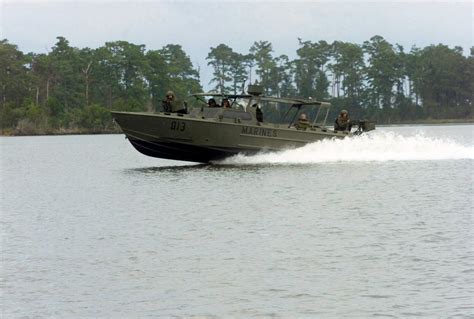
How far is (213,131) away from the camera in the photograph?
37.3 metres

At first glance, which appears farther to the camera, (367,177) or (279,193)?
(367,177)

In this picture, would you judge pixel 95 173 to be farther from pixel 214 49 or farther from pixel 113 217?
pixel 214 49

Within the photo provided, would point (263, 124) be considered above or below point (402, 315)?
above

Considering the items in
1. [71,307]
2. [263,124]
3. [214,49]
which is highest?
[214,49]

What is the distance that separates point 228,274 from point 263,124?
21.5 meters

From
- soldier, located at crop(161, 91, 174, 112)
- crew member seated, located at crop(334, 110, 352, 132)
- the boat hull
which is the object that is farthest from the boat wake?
soldier, located at crop(161, 91, 174, 112)

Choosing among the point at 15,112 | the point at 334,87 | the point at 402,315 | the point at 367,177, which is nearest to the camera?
the point at 402,315

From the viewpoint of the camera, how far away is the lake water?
15102mm

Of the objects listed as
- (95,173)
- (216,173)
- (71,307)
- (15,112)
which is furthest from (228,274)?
(15,112)

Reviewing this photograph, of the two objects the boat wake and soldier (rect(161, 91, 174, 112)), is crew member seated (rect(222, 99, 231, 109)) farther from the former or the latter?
the boat wake

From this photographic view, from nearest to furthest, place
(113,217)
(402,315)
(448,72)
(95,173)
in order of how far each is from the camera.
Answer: (402,315) < (113,217) < (95,173) < (448,72)

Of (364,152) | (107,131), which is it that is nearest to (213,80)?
(107,131)

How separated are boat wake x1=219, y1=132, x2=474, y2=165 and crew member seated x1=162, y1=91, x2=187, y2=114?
8.98 feet

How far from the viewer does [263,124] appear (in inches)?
1512
